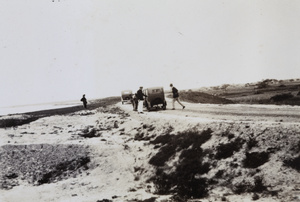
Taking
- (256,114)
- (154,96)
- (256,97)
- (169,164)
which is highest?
(154,96)

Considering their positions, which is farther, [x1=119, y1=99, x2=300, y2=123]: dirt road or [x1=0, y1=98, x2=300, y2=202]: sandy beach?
[x1=119, y1=99, x2=300, y2=123]: dirt road

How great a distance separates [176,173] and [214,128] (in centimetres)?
318

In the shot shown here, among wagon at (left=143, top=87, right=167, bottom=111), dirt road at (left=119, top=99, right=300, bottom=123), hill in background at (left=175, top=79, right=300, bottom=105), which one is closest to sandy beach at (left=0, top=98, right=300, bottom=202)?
dirt road at (left=119, top=99, right=300, bottom=123)

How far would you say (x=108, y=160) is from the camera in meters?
17.7

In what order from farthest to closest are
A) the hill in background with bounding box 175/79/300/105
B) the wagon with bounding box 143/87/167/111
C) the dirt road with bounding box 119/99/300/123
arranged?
the hill in background with bounding box 175/79/300/105 → the wagon with bounding box 143/87/167/111 → the dirt road with bounding box 119/99/300/123

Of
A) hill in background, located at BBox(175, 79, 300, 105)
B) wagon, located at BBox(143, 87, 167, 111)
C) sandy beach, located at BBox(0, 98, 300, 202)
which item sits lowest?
sandy beach, located at BBox(0, 98, 300, 202)

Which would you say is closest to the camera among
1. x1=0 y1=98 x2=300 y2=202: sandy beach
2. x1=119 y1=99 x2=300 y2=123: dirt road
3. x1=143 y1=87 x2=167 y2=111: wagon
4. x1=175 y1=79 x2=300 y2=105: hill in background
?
x1=0 y1=98 x2=300 y2=202: sandy beach

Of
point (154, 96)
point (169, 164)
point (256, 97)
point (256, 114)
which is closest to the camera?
point (169, 164)

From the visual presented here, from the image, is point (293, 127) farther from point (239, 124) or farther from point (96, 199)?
point (96, 199)

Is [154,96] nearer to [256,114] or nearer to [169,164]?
[256,114]

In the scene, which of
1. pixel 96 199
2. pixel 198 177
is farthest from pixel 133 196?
pixel 198 177

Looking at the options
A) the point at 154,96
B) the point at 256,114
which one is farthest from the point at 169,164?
the point at 154,96

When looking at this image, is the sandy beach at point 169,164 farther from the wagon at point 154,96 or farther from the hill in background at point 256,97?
the hill in background at point 256,97

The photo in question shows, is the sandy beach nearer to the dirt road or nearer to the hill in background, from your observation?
the dirt road
